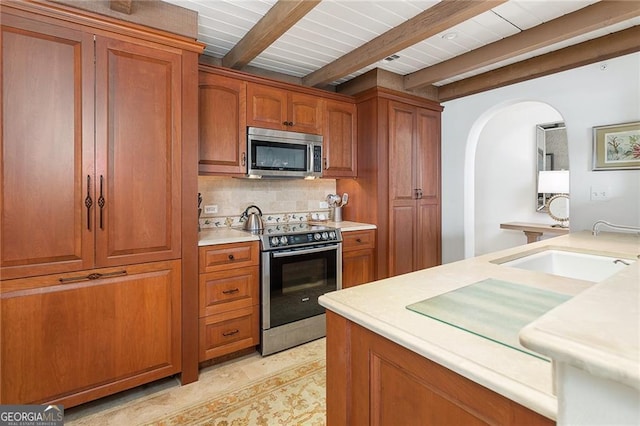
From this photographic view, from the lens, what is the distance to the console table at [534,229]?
408 centimetres

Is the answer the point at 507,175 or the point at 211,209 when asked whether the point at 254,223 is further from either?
the point at 507,175

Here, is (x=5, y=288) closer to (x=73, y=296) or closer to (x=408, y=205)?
(x=73, y=296)

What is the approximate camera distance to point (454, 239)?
12.4ft

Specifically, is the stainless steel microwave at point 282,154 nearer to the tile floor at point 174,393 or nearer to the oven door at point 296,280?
the oven door at point 296,280

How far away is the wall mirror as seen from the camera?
4484 mm

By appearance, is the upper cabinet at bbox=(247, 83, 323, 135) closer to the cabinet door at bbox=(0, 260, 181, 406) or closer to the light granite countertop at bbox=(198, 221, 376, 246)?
the light granite countertop at bbox=(198, 221, 376, 246)

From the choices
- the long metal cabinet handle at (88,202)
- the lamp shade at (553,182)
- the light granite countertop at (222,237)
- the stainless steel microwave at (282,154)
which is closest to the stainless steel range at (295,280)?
the light granite countertop at (222,237)

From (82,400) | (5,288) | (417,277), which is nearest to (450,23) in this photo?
(417,277)

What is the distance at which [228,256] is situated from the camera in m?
2.34

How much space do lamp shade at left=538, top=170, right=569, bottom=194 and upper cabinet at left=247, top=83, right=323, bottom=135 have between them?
318cm

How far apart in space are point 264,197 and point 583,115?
117 inches

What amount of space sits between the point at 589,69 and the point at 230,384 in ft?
12.5

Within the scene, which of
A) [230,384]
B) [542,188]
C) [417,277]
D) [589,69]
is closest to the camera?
[417,277]

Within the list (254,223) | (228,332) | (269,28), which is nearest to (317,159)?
(254,223)
